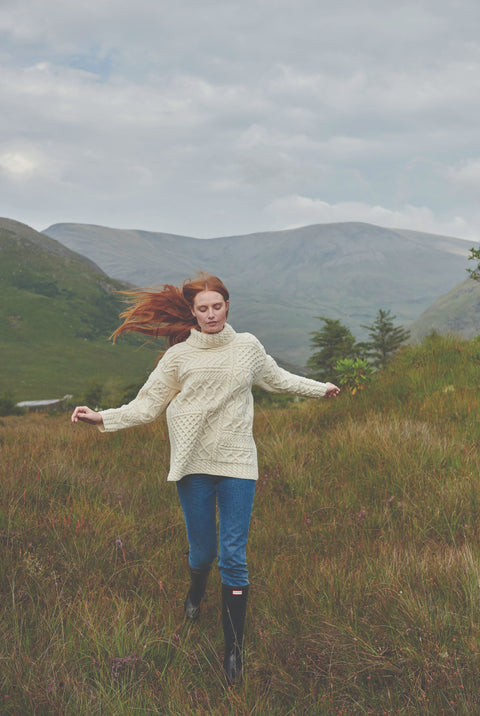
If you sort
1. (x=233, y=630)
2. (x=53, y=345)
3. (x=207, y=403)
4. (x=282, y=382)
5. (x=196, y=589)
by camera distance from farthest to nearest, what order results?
(x=53, y=345) → (x=282, y=382) → (x=196, y=589) → (x=207, y=403) → (x=233, y=630)

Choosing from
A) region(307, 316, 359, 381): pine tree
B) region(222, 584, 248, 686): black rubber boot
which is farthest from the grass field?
region(307, 316, 359, 381): pine tree

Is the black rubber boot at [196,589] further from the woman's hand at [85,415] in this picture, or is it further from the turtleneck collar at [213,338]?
the turtleneck collar at [213,338]

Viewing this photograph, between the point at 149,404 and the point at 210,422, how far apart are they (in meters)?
0.42

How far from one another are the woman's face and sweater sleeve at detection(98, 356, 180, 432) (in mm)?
345

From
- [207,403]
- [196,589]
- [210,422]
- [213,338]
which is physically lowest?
[196,589]

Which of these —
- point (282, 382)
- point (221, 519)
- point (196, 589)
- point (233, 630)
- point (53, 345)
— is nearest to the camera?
point (233, 630)

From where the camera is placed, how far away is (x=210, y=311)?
316cm

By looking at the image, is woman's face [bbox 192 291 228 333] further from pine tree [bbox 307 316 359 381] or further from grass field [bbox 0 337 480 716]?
pine tree [bbox 307 316 359 381]

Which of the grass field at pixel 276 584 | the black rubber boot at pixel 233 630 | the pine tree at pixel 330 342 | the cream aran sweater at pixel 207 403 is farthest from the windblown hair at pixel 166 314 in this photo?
the pine tree at pixel 330 342

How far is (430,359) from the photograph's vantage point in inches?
321

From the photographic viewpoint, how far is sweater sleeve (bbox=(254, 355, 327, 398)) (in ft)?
11.1

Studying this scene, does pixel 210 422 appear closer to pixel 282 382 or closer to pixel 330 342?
pixel 282 382

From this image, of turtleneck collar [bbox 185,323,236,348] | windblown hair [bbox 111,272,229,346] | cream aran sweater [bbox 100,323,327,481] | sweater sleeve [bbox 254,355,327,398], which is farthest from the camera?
windblown hair [bbox 111,272,229,346]

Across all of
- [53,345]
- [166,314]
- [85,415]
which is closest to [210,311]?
[166,314]
